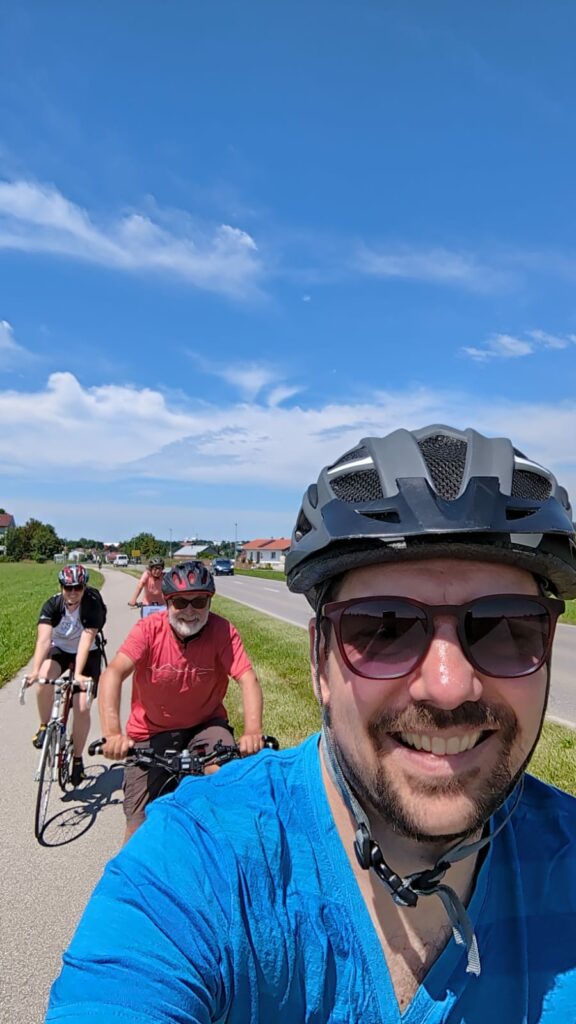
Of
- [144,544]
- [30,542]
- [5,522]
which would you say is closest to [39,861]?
[30,542]

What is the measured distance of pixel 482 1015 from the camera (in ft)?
4.23

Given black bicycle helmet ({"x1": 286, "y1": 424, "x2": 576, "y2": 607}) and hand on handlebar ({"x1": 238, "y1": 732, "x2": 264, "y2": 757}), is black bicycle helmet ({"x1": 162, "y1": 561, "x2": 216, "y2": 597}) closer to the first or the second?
hand on handlebar ({"x1": 238, "y1": 732, "x2": 264, "y2": 757})

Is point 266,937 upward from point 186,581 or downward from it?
downward

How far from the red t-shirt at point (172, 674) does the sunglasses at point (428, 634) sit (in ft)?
10.3

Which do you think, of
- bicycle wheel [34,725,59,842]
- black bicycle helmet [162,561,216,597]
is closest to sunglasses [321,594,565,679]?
black bicycle helmet [162,561,216,597]

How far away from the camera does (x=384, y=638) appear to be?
139 cm

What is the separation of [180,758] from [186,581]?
4.03 ft

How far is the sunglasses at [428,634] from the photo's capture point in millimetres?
1376

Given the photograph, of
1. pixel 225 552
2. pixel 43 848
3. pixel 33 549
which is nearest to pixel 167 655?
pixel 43 848

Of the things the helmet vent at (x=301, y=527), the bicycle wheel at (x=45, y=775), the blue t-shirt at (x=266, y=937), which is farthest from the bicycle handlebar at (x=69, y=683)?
the blue t-shirt at (x=266, y=937)

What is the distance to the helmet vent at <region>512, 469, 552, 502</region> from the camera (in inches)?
63.9

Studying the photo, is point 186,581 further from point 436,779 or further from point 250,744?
point 436,779

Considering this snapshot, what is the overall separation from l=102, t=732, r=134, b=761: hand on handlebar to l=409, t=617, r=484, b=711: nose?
2902 millimetres

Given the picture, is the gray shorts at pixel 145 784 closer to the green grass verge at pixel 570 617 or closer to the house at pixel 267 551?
the green grass verge at pixel 570 617
